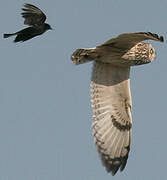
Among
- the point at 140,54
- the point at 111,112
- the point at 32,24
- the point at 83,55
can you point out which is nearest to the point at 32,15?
the point at 32,24

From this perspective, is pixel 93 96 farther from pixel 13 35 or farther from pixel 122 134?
pixel 13 35

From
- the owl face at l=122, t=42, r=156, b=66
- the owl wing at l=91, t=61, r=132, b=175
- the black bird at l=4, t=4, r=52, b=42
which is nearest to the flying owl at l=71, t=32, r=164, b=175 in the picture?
the owl wing at l=91, t=61, r=132, b=175

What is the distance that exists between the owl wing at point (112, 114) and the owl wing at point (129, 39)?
120 centimetres

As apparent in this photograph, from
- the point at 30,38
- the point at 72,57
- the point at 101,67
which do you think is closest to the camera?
the point at 30,38

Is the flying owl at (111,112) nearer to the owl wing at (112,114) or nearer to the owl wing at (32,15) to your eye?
the owl wing at (112,114)

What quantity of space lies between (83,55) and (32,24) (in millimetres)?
1802

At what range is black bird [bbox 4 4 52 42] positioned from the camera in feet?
37.8

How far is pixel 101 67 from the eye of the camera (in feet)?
46.3

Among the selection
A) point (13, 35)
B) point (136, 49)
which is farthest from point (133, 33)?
point (13, 35)

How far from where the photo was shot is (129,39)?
12586 mm

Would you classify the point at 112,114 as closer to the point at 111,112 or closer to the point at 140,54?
the point at 111,112

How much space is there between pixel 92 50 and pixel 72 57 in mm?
475

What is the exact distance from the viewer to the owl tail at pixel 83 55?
1297cm

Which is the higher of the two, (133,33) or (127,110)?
(133,33)
